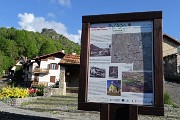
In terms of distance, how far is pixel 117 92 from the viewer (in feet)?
14.4

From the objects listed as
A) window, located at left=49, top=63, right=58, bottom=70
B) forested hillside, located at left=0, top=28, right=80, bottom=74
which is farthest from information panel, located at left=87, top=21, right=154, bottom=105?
forested hillside, located at left=0, top=28, right=80, bottom=74

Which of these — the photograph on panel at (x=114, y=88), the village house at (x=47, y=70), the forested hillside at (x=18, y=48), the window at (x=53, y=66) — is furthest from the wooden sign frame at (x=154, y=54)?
the forested hillside at (x=18, y=48)

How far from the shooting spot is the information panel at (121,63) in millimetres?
4238

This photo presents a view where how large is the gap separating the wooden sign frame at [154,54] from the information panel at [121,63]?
6 cm

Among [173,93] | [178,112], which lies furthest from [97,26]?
[173,93]

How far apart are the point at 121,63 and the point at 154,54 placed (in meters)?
Result: 0.51

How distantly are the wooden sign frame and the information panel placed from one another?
0.20ft

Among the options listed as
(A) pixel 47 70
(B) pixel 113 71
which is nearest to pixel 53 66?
(A) pixel 47 70

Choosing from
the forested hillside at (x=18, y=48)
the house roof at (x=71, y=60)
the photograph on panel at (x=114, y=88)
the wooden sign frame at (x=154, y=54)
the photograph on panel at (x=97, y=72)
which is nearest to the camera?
the wooden sign frame at (x=154, y=54)

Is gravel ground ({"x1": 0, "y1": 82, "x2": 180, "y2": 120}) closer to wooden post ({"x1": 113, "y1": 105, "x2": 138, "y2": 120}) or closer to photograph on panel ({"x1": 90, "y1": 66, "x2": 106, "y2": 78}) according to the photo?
photograph on panel ({"x1": 90, "y1": 66, "x2": 106, "y2": 78})

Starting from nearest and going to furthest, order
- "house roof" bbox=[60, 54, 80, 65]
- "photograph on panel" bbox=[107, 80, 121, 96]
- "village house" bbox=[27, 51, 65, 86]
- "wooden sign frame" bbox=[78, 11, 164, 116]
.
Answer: "wooden sign frame" bbox=[78, 11, 164, 116], "photograph on panel" bbox=[107, 80, 121, 96], "house roof" bbox=[60, 54, 80, 65], "village house" bbox=[27, 51, 65, 86]

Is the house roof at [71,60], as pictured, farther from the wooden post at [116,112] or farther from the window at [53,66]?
the window at [53,66]

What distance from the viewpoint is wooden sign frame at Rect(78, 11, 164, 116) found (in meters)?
4.10

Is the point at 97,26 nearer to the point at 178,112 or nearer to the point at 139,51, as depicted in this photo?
the point at 139,51
